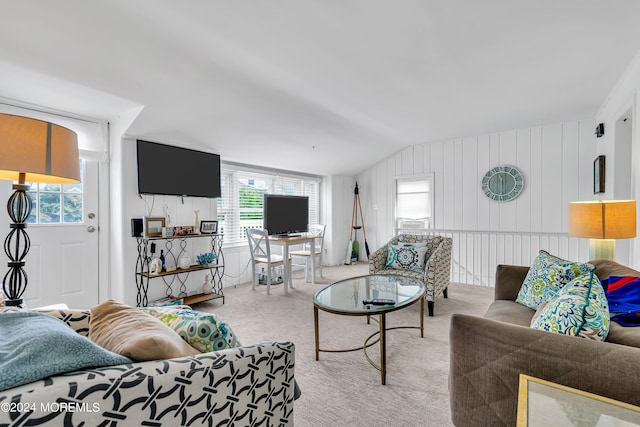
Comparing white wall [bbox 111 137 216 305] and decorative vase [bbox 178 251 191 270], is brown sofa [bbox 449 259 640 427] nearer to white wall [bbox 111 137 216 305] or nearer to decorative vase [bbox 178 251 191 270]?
decorative vase [bbox 178 251 191 270]

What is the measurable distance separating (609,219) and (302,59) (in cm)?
275

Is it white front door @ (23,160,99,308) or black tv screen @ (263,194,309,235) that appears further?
black tv screen @ (263,194,309,235)

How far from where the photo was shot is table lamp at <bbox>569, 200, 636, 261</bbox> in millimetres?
2141

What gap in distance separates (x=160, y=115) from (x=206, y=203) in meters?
1.35

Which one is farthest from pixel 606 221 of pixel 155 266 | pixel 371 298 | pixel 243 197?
pixel 243 197

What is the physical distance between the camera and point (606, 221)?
7.17 feet

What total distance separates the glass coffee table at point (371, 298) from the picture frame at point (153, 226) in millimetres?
2109

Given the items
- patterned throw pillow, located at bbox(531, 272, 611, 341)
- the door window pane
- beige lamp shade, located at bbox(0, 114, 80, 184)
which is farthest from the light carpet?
beige lamp shade, located at bbox(0, 114, 80, 184)

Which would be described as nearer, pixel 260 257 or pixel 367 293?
pixel 367 293

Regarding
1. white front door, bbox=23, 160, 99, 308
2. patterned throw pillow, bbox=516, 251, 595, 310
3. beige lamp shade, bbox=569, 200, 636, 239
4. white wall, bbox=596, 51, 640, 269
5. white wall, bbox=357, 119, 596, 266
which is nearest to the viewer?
patterned throw pillow, bbox=516, 251, 595, 310

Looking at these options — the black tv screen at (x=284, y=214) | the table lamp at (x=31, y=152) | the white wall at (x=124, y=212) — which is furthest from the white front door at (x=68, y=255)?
the black tv screen at (x=284, y=214)

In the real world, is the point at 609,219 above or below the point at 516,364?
above

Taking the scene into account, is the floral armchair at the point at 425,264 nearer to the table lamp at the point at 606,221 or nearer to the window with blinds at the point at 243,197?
the table lamp at the point at 606,221

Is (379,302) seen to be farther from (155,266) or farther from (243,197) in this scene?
(243,197)
